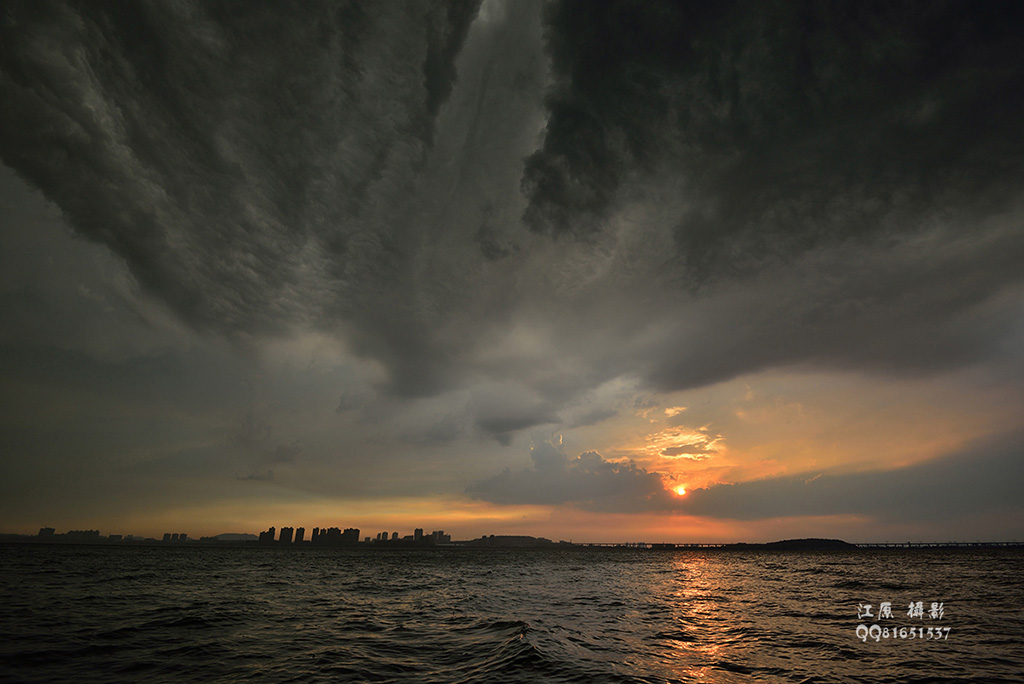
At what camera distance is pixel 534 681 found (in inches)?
568

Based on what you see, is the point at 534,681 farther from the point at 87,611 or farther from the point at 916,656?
the point at 87,611

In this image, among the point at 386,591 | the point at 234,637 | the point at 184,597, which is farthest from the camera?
the point at 386,591

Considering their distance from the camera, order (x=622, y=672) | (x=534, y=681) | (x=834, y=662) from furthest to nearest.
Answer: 1. (x=834, y=662)
2. (x=622, y=672)
3. (x=534, y=681)

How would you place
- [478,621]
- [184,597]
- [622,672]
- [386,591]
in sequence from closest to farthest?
[622,672] → [478,621] → [184,597] → [386,591]

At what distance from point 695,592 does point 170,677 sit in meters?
47.3

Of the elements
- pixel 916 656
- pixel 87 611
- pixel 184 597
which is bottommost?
pixel 184 597

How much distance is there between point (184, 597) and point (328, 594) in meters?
11.7

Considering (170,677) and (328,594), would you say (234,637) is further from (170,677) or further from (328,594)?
(328,594)

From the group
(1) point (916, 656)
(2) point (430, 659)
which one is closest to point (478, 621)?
(2) point (430, 659)

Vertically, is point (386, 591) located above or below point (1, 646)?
below

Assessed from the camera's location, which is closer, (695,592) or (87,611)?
(87,611)

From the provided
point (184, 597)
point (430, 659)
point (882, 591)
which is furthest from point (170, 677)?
point (882, 591)

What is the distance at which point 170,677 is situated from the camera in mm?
14742

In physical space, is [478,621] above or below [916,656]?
below
